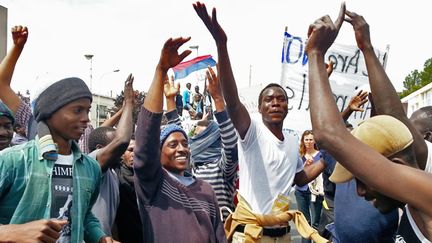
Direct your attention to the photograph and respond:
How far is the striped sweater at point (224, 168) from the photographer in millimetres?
3863

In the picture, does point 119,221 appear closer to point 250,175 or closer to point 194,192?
point 194,192

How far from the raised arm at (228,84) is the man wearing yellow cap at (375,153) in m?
1.36

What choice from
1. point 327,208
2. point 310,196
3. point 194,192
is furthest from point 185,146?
point 310,196

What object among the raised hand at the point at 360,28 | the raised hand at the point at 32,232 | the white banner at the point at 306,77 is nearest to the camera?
the raised hand at the point at 32,232

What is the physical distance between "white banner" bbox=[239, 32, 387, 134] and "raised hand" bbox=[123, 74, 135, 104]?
10.7 feet

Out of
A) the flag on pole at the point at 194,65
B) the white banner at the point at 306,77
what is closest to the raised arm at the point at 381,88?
the white banner at the point at 306,77

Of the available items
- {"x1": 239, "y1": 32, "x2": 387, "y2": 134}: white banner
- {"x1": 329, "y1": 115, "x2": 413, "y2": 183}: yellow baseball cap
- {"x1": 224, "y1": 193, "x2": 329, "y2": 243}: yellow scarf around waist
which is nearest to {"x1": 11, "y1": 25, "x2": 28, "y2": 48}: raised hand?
{"x1": 224, "y1": 193, "x2": 329, "y2": 243}: yellow scarf around waist

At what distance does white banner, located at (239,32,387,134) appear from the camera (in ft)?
22.9

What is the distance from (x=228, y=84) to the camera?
3.50m

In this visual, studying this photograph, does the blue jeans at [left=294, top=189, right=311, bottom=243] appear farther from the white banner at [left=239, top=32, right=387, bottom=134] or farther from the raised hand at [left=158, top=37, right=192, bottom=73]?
the raised hand at [left=158, top=37, right=192, bottom=73]

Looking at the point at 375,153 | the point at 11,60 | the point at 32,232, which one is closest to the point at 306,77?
the point at 11,60

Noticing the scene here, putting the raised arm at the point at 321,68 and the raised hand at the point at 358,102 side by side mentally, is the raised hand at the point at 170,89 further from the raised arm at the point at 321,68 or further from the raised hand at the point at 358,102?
the raised arm at the point at 321,68

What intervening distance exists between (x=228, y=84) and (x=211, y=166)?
103 centimetres

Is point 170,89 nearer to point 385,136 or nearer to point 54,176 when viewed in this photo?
point 54,176
